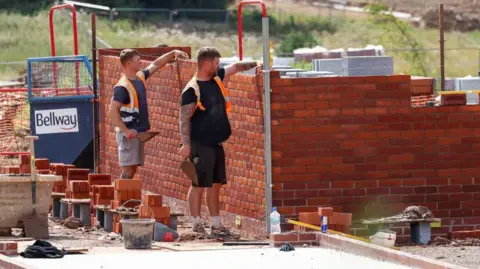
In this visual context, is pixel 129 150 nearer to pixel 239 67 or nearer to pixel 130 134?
pixel 130 134

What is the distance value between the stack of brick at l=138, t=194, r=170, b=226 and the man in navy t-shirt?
134 centimetres

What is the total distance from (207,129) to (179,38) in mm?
44581

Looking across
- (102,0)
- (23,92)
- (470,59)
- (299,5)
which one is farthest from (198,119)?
(299,5)

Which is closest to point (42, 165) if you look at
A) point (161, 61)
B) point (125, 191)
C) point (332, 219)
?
point (161, 61)

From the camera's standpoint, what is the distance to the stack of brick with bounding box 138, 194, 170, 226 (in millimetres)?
14578

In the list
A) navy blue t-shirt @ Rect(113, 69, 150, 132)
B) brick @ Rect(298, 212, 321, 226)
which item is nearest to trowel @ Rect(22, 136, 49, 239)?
navy blue t-shirt @ Rect(113, 69, 150, 132)

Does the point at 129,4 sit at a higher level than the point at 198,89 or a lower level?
higher

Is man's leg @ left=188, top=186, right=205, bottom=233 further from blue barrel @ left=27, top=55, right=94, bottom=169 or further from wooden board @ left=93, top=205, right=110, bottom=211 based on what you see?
blue barrel @ left=27, top=55, right=94, bottom=169

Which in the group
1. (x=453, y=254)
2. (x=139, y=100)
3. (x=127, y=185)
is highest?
(x=139, y=100)

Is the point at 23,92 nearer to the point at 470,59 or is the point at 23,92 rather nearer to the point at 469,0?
the point at 470,59

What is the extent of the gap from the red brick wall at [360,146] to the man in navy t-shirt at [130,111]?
75.6 inches

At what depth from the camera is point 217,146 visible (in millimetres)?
14789

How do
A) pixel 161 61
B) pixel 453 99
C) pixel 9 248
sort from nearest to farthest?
pixel 9 248 < pixel 453 99 < pixel 161 61

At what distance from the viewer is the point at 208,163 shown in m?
14.6
